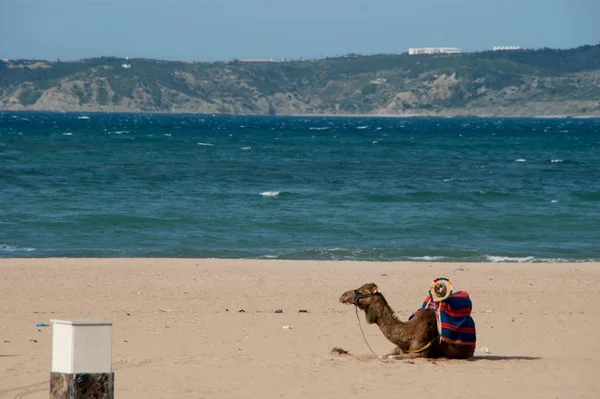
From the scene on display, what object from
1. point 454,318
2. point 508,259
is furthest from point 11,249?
point 454,318

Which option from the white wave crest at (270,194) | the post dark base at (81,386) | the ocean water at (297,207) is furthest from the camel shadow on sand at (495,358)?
the white wave crest at (270,194)

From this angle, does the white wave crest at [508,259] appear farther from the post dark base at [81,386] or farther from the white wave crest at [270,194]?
the post dark base at [81,386]

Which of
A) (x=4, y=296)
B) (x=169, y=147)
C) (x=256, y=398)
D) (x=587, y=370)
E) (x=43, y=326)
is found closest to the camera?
(x=256, y=398)

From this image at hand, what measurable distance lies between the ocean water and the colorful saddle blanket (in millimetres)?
11440

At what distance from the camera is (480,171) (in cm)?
5119

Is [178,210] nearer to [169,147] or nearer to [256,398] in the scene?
[256,398]

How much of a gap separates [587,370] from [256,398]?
3.76 meters

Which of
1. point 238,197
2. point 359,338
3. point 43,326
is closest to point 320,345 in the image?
point 359,338

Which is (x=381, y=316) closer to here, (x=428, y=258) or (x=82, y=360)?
(x=82, y=360)

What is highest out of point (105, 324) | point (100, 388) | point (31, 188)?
point (105, 324)

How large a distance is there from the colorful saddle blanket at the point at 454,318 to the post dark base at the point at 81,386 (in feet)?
19.7

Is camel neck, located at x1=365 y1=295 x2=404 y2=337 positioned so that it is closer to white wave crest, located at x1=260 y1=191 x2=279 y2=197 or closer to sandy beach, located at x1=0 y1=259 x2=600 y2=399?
sandy beach, located at x1=0 y1=259 x2=600 y2=399

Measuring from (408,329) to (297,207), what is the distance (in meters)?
22.2

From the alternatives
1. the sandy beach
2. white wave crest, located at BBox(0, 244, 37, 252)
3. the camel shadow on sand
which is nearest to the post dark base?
the sandy beach
